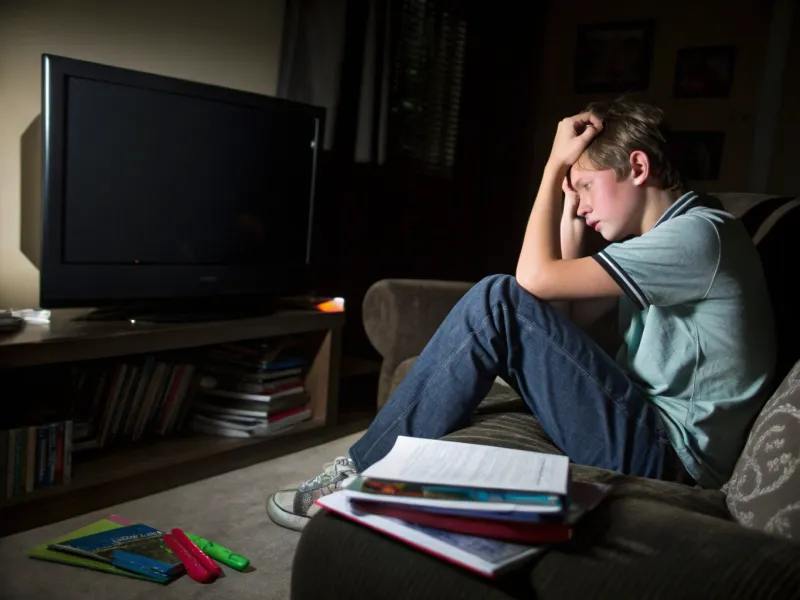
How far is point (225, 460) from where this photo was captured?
212cm

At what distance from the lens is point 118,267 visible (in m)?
1.93

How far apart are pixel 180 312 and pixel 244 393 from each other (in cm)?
33

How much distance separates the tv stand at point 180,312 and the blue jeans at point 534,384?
834 millimetres

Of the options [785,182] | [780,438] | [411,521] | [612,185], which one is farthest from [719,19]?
[411,521]

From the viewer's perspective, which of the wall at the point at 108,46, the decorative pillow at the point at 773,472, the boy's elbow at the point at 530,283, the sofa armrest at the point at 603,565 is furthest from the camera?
the wall at the point at 108,46

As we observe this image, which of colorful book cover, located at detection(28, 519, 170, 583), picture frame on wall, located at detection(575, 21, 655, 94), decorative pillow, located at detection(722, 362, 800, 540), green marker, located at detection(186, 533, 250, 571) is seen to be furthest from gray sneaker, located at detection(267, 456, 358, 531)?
picture frame on wall, located at detection(575, 21, 655, 94)

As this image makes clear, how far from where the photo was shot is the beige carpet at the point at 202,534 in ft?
4.54

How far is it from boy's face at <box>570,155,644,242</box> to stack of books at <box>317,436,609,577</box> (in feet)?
2.15

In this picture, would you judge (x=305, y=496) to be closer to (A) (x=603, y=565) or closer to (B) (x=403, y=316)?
(B) (x=403, y=316)

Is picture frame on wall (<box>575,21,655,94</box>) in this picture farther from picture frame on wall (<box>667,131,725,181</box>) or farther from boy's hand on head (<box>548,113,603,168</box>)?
boy's hand on head (<box>548,113,603,168</box>)

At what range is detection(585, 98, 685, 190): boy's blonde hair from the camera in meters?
1.39

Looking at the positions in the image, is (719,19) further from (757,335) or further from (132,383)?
(132,383)

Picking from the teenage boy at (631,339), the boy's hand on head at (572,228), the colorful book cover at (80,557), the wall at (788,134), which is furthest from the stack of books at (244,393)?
the wall at (788,134)

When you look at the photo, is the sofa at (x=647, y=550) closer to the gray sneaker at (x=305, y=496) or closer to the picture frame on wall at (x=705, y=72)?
the gray sneaker at (x=305, y=496)
